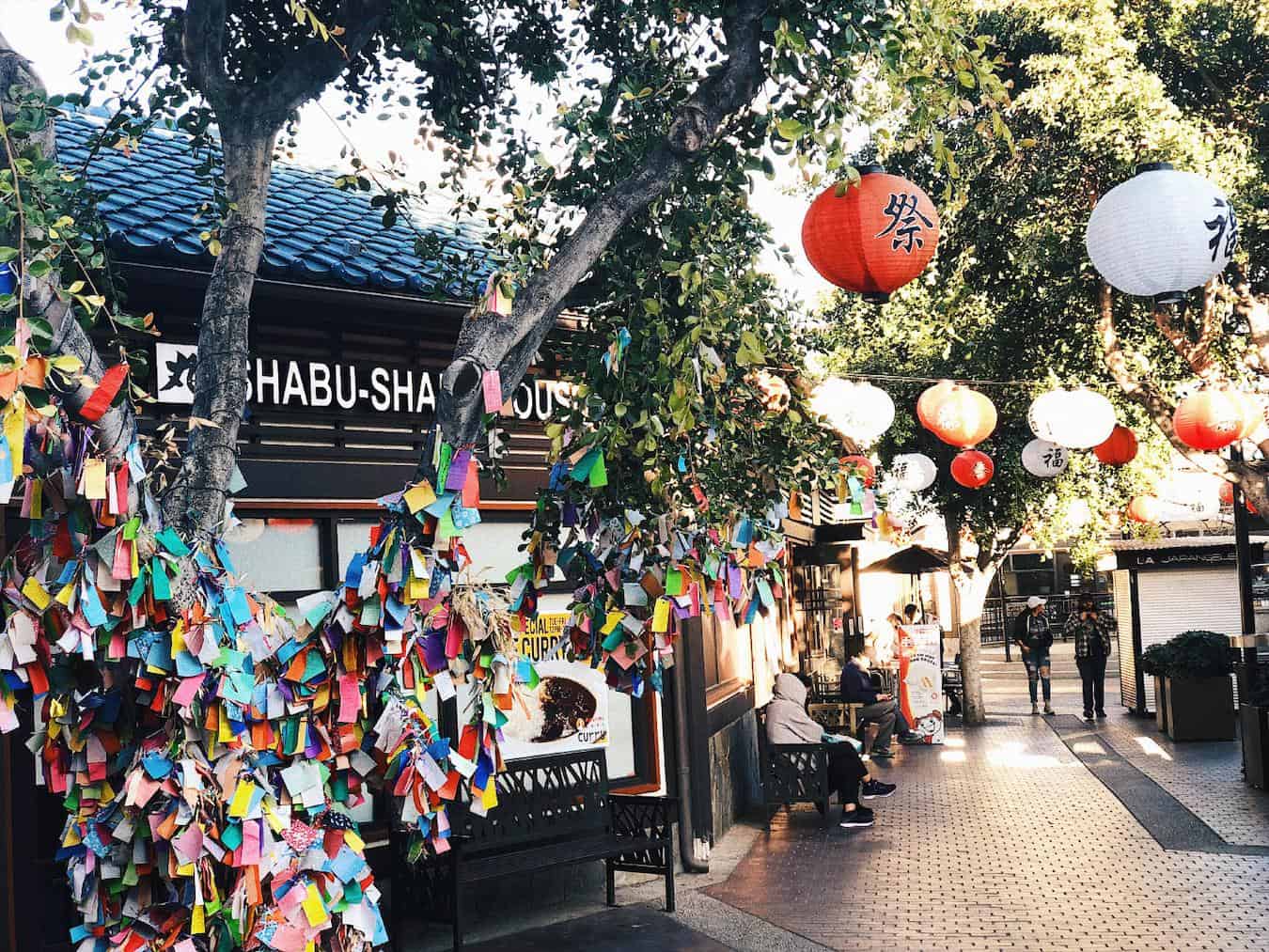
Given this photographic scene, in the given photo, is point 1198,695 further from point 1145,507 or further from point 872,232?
point 872,232

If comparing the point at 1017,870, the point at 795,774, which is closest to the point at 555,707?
the point at 795,774

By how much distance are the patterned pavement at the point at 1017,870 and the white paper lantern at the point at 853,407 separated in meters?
3.42

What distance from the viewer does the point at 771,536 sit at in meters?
5.87

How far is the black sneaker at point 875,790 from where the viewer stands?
12.2 meters

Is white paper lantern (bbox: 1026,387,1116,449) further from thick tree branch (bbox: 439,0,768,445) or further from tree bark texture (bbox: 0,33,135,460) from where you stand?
tree bark texture (bbox: 0,33,135,460)

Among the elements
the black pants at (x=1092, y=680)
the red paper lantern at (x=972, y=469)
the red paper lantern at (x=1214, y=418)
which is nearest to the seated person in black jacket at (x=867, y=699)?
the red paper lantern at (x=972, y=469)

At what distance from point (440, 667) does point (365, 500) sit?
136 inches

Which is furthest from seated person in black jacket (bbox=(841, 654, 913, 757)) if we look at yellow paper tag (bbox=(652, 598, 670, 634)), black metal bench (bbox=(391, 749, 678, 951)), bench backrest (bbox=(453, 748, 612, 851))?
yellow paper tag (bbox=(652, 598, 670, 634))

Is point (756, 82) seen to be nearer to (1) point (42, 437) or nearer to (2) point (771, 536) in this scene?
(2) point (771, 536)

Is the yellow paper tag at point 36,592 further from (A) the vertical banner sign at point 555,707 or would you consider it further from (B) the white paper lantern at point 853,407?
(B) the white paper lantern at point 853,407

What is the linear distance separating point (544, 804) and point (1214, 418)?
587cm

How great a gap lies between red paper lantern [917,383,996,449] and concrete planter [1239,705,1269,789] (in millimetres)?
3660

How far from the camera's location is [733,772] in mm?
11312

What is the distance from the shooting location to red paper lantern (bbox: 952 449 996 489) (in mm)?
14109
